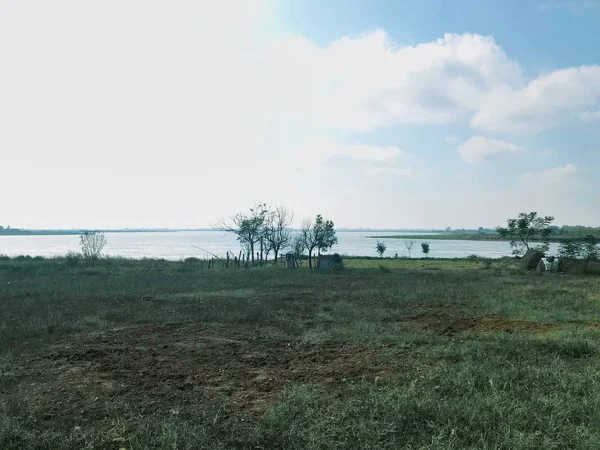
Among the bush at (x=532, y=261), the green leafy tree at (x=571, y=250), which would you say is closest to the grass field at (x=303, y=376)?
the bush at (x=532, y=261)

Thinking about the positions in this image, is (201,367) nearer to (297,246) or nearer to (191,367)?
(191,367)

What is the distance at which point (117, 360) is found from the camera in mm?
6562

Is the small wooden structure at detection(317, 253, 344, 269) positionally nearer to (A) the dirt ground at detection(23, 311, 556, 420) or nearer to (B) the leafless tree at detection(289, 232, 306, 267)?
(B) the leafless tree at detection(289, 232, 306, 267)

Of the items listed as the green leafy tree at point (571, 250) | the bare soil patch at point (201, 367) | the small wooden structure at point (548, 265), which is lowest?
the bare soil patch at point (201, 367)

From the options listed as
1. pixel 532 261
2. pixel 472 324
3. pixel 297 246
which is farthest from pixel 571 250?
pixel 472 324

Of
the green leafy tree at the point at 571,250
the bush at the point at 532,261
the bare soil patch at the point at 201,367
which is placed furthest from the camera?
the green leafy tree at the point at 571,250

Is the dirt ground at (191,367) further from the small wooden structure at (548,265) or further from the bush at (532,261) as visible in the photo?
the bush at (532,261)

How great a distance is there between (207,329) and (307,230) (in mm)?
29043

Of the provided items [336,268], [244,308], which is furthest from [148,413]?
[336,268]

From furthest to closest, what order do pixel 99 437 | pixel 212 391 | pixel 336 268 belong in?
pixel 336 268
pixel 212 391
pixel 99 437

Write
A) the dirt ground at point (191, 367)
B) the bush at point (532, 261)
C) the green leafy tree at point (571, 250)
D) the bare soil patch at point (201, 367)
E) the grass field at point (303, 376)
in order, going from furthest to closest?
the green leafy tree at point (571, 250) < the bush at point (532, 261) < the bare soil patch at point (201, 367) < the dirt ground at point (191, 367) < the grass field at point (303, 376)

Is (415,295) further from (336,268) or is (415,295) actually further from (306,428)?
(336,268)

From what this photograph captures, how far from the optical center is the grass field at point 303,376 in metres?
3.96

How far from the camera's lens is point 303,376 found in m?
5.68
